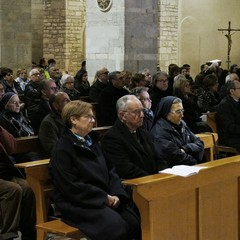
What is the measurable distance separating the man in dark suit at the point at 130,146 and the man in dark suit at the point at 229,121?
100 inches

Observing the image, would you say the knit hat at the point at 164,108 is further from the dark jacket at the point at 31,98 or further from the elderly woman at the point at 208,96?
the elderly woman at the point at 208,96

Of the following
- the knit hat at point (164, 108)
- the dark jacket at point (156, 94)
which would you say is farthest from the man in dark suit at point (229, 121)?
the knit hat at point (164, 108)

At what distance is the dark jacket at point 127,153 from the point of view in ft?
17.9

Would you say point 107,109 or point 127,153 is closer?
point 127,153

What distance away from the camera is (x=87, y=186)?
4.79 metres

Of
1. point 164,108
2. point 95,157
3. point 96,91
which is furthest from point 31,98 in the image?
point 95,157

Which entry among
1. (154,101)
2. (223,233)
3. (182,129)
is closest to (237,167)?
(223,233)

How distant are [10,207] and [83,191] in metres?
1.05

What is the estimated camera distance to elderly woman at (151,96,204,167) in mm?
6082

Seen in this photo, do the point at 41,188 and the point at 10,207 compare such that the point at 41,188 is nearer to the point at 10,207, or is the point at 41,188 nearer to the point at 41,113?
the point at 10,207

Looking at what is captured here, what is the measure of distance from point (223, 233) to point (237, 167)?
53 cm

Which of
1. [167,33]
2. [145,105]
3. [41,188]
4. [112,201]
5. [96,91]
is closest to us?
[112,201]

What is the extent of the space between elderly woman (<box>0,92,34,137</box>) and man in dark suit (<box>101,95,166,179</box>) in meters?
1.61

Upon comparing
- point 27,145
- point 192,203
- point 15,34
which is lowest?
point 192,203
